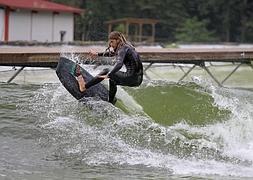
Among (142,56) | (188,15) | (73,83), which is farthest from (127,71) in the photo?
(188,15)

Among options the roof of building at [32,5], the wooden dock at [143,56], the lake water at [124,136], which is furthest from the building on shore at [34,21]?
the lake water at [124,136]

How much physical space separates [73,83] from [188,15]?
4348 centimetres

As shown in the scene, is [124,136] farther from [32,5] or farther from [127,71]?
[32,5]

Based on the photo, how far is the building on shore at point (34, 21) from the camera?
2795 centimetres

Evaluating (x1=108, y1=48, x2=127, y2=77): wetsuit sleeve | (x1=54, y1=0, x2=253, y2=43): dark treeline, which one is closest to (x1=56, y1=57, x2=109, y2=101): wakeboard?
(x1=108, y1=48, x2=127, y2=77): wetsuit sleeve

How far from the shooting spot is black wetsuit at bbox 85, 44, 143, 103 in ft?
26.9

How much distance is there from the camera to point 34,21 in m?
30.1

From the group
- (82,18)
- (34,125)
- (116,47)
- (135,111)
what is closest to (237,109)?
(135,111)

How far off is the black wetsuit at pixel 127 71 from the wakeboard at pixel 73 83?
1.28 ft

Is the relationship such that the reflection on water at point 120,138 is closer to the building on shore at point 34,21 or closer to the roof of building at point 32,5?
the roof of building at point 32,5

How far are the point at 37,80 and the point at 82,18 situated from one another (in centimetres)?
2786

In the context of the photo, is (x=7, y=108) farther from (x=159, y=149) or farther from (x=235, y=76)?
(x=235, y=76)

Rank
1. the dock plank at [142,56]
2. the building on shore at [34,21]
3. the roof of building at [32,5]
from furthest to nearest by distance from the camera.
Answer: the building on shore at [34,21] < the roof of building at [32,5] < the dock plank at [142,56]

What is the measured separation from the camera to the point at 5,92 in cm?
1081
